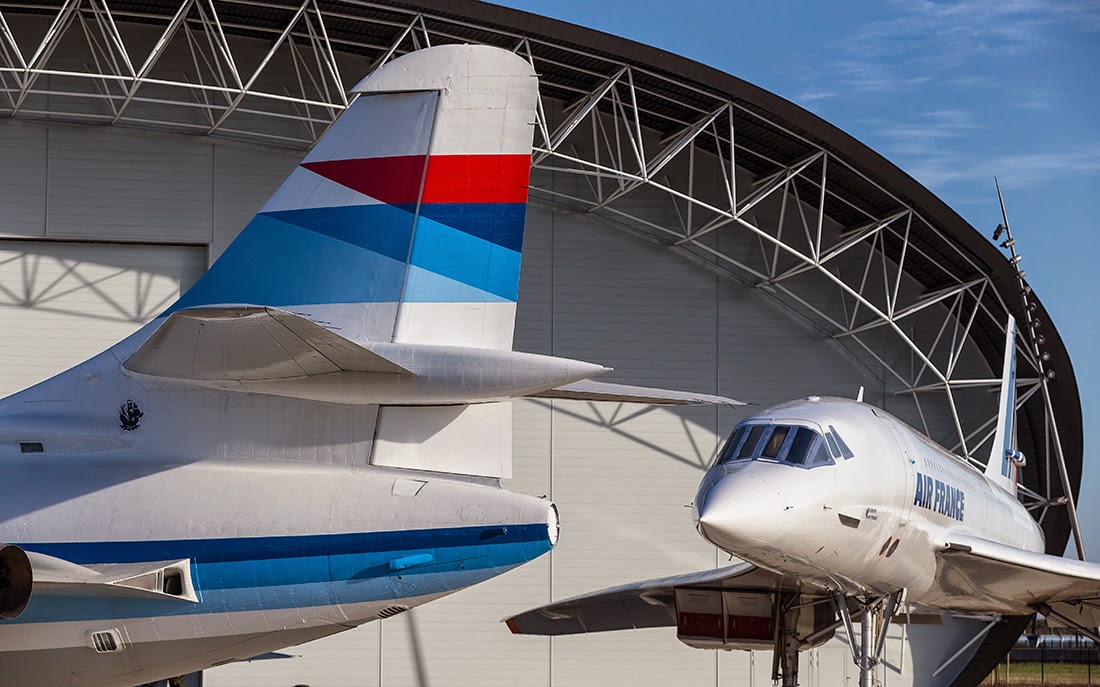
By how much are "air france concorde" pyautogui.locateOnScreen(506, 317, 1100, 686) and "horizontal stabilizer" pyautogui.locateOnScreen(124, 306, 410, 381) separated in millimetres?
3460

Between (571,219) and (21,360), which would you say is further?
(571,219)

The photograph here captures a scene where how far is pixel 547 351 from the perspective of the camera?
21.8m

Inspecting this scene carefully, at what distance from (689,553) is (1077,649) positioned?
29.5 meters

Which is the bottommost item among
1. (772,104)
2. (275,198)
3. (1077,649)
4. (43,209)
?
(1077,649)

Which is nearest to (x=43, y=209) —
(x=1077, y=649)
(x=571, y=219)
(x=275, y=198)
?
(x=571, y=219)

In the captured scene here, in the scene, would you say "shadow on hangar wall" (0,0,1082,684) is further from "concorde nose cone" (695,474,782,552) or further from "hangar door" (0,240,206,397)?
"concorde nose cone" (695,474,782,552)

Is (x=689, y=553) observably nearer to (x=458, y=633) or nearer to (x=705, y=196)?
(x=458, y=633)

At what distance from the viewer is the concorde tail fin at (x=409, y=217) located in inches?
349

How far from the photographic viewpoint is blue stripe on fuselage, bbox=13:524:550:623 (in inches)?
314

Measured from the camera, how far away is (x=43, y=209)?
2048cm

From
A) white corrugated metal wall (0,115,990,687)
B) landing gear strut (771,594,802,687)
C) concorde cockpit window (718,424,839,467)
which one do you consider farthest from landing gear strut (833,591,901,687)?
white corrugated metal wall (0,115,990,687)

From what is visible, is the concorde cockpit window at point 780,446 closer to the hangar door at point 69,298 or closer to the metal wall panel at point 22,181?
the hangar door at point 69,298

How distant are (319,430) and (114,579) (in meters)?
1.60

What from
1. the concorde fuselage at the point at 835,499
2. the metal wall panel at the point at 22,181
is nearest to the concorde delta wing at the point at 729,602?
the concorde fuselage at the point at 835,499
